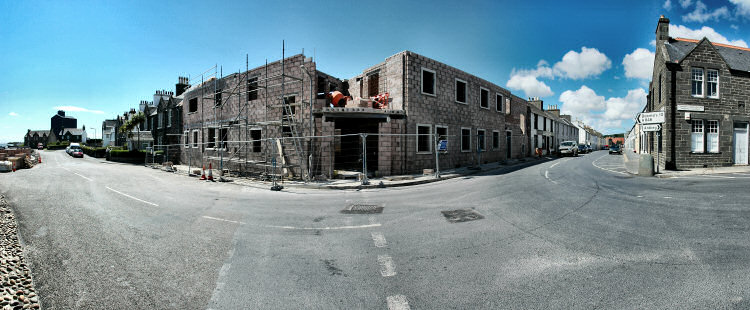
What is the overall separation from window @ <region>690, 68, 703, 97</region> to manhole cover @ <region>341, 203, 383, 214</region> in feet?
65.2

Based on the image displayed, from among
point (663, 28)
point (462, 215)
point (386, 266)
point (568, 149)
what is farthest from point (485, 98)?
point (386, 266)

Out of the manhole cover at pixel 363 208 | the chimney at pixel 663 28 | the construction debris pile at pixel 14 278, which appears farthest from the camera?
the chimney at pixel 663 28

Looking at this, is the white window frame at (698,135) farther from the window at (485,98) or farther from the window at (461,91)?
the window at (461,91)

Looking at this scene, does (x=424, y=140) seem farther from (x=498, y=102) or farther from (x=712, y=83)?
(x=712, y=83)

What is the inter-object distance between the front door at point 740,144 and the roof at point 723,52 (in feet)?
Result: 11.2

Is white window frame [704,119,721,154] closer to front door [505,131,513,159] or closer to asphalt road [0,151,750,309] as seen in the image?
front door [505,131,513,159]

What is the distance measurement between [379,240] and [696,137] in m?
21.0

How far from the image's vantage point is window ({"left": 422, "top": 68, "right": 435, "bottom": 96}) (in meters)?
16.2

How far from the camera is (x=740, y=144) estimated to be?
16.0 meters

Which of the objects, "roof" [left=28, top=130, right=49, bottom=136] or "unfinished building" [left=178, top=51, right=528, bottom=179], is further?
"roof" [left=28, top=130, right=49, bottom=136]

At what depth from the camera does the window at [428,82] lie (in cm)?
1623

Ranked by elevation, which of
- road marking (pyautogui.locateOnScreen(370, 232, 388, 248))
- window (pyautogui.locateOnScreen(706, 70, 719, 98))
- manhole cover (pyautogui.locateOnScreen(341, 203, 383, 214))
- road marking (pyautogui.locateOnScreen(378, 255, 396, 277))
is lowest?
road marking (pyautogui.locateOnScreen(378, 255, 396, 277))

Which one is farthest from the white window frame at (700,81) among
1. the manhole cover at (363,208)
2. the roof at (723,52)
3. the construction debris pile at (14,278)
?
the construction debris pile at (14,278)

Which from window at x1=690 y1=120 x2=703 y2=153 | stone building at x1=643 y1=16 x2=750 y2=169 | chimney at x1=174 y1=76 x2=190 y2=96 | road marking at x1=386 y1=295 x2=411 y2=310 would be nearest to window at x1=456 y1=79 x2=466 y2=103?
stone building at x1=643 y1=16 x2=750 y2=169
